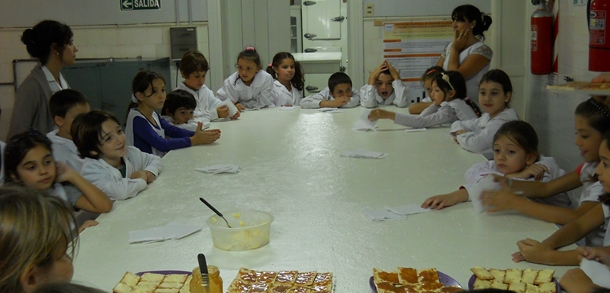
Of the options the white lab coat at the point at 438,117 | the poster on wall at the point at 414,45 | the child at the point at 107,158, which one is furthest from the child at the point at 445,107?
the poster on wall at the point at 414,45

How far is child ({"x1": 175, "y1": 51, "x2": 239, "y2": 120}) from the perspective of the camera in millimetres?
4754

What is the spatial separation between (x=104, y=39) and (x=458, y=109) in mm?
3931

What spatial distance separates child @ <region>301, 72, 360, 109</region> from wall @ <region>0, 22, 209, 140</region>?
1625 mm

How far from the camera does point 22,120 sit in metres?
3.57

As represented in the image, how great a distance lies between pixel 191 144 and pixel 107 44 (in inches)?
124

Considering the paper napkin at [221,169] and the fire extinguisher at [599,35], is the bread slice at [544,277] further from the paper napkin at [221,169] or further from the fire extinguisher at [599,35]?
the fire extinguisher at [599,35]

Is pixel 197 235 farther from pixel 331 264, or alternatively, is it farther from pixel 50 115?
pixel 50 115

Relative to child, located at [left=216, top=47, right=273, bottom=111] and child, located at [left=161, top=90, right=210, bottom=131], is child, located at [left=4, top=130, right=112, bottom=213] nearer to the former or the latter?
child, located at [left=161, top=90, right=210, bottom=131]

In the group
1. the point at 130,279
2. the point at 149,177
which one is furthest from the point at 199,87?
the point at 130,279

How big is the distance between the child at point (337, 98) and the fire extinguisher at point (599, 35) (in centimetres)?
241

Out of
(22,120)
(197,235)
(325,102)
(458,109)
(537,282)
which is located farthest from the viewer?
(325,102)

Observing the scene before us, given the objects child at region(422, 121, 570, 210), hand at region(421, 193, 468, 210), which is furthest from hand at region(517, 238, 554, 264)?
child at region(422, 121, 570, 210)

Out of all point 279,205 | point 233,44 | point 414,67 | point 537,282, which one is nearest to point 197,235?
point 279,205

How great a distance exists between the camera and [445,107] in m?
4.32
